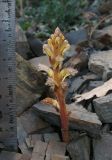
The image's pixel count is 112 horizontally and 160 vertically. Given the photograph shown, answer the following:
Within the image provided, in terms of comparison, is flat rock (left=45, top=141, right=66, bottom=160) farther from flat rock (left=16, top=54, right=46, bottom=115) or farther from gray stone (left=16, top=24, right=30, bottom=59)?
gray stone (left=16, top=24, right=30, bottom=59)

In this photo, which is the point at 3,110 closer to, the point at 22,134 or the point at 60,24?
the point at 22,134

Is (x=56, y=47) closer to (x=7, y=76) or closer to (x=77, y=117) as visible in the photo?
(x=7, y=76)

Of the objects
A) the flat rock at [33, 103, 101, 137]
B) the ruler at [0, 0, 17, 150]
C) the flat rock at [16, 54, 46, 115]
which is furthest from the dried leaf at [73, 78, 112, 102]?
the ruler at [0, 0, 17, 150]

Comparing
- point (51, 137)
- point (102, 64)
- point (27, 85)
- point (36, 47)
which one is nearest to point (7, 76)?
point (27, 85)

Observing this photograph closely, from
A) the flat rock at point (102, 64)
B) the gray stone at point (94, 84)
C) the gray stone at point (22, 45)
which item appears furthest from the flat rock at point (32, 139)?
the gray stone at point (22, 45)

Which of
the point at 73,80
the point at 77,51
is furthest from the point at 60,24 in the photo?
the point at 73,80
